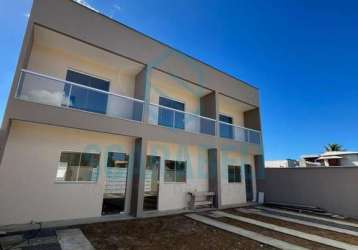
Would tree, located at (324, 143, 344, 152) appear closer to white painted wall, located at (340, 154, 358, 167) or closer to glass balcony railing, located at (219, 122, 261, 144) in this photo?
white painted wall, located at (340, 154, 358, 167)

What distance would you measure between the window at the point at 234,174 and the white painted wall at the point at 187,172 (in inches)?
87.6

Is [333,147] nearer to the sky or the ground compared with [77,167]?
nearer to the sky

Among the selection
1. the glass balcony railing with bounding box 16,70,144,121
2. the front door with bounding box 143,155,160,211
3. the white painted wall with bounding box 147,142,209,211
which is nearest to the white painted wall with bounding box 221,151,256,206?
the white painted wall with bounding box 147,142,209,211

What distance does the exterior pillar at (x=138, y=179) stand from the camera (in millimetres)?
8102

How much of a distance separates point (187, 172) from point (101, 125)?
564cm

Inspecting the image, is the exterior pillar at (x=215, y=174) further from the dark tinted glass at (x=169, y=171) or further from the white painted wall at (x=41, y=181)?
the white painted wall at (x=41, y=181)

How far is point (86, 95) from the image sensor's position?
793 centimetres

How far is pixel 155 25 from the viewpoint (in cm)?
1099

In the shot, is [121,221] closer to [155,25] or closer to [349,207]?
[155,25]

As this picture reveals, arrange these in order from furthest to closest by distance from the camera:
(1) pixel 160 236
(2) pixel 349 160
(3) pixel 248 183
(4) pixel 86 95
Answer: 1. (2) pixel 349 160
2. (3) pixel 248 183
3. (4) pixel 86 95
4. (1) pixel 160 236

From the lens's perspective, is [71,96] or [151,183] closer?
[71,96]

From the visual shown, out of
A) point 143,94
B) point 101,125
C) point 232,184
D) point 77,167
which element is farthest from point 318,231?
point 77,167

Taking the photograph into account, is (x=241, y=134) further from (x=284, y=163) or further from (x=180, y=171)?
(x=284, y=163)

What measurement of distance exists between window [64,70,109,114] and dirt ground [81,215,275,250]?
A: 4.59 meters
